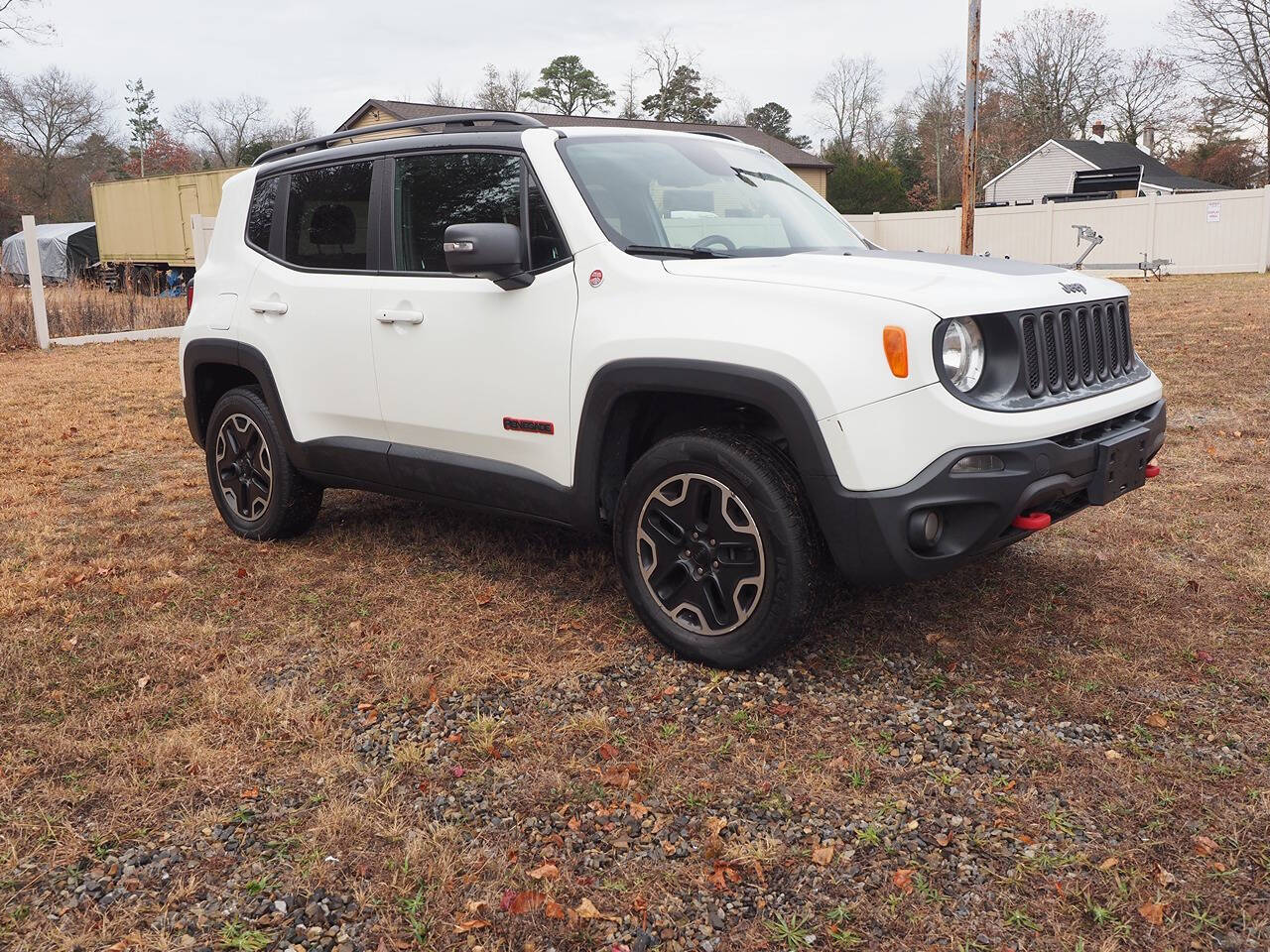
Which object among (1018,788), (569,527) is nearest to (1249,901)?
(1018,788)

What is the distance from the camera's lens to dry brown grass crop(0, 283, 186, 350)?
51.2 feet

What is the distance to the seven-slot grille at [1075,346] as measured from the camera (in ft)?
11.5

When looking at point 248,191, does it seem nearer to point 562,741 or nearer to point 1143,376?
point 562,741

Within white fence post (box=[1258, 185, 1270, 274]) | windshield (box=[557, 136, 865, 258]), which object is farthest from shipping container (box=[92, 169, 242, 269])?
windshield (box=[557, 136, 865, 258])

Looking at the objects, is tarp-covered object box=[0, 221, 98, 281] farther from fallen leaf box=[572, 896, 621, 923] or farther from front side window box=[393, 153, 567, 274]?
fallen leaf box=[572, 896, 621, 923]

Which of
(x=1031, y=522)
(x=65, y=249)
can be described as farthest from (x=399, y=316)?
(x=65, y=249)

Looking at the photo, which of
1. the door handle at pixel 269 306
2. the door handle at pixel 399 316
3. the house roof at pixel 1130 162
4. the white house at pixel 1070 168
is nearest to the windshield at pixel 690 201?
the door handle at pixel 399 316

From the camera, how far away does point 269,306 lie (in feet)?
16.9

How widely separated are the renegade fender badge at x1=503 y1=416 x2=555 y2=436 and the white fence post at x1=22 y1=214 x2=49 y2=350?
13274 millimetres

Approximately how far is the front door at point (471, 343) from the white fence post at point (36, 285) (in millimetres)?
12572

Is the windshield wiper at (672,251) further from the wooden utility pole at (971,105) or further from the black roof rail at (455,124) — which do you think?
the wooden utility pole at (971,105)

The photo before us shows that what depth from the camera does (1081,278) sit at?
4.07 m

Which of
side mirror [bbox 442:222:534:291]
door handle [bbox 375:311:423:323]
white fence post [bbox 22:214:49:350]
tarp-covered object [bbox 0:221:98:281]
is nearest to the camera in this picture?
side mirror [bbox 442:222:534:291]

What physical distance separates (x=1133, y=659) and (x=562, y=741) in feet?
6.87
